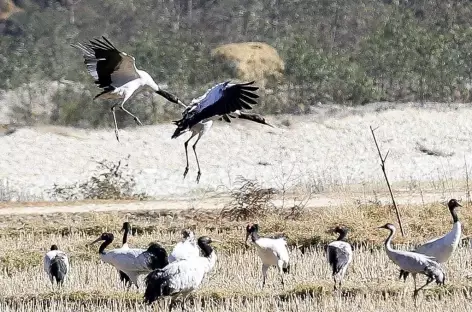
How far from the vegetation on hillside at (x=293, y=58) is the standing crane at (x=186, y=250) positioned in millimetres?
20356

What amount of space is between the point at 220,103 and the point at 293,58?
21.0 metres

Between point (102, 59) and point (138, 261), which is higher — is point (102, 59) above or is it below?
above

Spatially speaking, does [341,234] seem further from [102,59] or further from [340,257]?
[102,59]

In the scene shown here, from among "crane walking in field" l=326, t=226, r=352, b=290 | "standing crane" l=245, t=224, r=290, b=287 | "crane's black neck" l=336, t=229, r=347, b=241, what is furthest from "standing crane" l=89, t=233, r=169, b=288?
"crane's black neck" l=336, t=229, r=347, b=241

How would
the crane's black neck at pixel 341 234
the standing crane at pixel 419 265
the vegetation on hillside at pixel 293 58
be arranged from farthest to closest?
the vegetation on hillside at pixel 293 58 → the crane's black neck at pixel 341 234 → the standing crane at pixel 419 265

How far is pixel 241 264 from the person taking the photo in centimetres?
1305

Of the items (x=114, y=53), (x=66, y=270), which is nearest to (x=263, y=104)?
(x=114, y=53)

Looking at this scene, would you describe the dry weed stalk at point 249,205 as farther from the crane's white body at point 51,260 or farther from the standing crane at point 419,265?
the standing crane at point 419,265

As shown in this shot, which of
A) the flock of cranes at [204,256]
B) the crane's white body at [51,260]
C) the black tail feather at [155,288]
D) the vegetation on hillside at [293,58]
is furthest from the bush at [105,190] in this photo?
the black tail feather at [155,288]

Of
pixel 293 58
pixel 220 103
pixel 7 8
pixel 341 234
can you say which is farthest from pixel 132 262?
pixel 7 8

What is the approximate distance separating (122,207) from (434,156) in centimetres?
1366

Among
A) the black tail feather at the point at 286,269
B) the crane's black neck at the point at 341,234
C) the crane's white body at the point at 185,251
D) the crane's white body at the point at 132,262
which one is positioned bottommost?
the black tail feather at the point at 286,269

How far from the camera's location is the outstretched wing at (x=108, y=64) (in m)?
15.3

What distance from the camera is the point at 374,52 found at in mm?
37188
